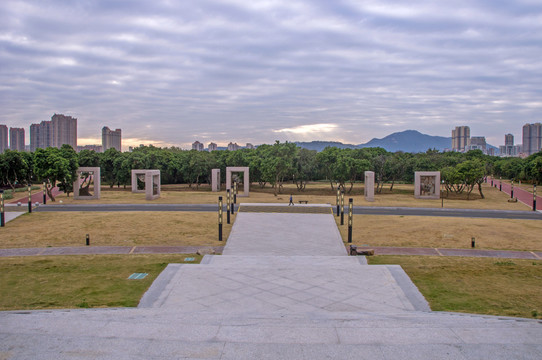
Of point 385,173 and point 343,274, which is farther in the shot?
point 385,173

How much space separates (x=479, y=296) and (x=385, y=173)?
47221mm

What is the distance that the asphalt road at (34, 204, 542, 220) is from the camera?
1249 inches

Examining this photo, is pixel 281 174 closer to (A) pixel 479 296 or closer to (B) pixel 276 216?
(B) pixel 276 216

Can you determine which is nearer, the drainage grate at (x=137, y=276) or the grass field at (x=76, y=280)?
the grass field at (x=76, y=280)

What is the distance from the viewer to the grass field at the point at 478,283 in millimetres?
11424

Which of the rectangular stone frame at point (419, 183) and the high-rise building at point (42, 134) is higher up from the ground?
the high-rise building at point (42, 134)

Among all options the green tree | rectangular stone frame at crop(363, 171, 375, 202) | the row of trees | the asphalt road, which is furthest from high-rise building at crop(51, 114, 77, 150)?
rectangular stone frame at crop(363, 171, 375, 202)

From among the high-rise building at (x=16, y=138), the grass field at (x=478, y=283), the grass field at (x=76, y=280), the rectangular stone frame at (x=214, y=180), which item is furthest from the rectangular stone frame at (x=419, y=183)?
the high-rise building at (x=16, y=138)

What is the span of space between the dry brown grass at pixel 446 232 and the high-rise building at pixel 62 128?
17470 centimetres

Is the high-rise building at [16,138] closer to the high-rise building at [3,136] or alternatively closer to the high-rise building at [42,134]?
the high-rise building at [42,134]

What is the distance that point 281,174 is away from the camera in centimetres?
5100

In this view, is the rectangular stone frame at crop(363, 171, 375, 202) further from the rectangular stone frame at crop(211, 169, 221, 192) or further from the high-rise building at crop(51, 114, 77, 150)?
the high-rise building at crop(51, 114, 77, 150)

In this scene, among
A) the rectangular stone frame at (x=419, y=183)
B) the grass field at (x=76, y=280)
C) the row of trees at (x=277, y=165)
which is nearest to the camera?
the grass field at (x=76, y=280)

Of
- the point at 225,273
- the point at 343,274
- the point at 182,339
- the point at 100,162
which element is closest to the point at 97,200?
the point at 100,162
